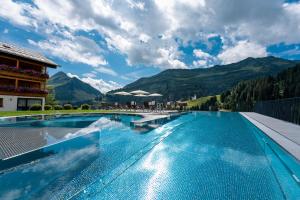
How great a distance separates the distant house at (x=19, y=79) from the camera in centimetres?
2191

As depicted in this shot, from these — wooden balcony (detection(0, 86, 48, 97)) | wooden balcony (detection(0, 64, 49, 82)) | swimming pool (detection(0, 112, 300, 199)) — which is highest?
Result: wooden balcony (detection(0, 64, 49, 82))

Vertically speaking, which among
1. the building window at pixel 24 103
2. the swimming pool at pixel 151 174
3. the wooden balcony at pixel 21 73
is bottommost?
the swimming pool at pixel 151 174

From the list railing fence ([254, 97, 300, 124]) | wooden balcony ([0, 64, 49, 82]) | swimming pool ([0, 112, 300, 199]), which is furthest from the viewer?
wooden balcony ([0, 64, 49, 82])

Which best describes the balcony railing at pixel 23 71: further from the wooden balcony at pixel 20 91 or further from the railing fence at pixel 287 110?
the railing fence at pixel 287 110

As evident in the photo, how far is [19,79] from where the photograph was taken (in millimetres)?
23875

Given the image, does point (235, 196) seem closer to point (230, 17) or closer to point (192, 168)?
point (192, 168)

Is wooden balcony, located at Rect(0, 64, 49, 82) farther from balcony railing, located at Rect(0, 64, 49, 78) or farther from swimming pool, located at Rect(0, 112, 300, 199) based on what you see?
swimming pool, located at Rect(0, 112, 300, 199)

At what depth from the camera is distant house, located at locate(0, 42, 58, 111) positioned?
21906 millimetres

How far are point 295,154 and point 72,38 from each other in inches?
1051

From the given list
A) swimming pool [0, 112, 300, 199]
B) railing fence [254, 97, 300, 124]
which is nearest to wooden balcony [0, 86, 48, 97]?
swimming pool [0, 112, 300, 199]

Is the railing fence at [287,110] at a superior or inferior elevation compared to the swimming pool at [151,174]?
superior

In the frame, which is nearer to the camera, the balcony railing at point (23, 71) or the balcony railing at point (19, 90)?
the balcony railing at point (19, 90)

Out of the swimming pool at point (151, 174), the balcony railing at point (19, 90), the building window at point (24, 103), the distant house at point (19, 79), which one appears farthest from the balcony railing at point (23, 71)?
the swimming pool at point (151, 174)

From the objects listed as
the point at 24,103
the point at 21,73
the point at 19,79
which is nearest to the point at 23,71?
the point at 21,73
